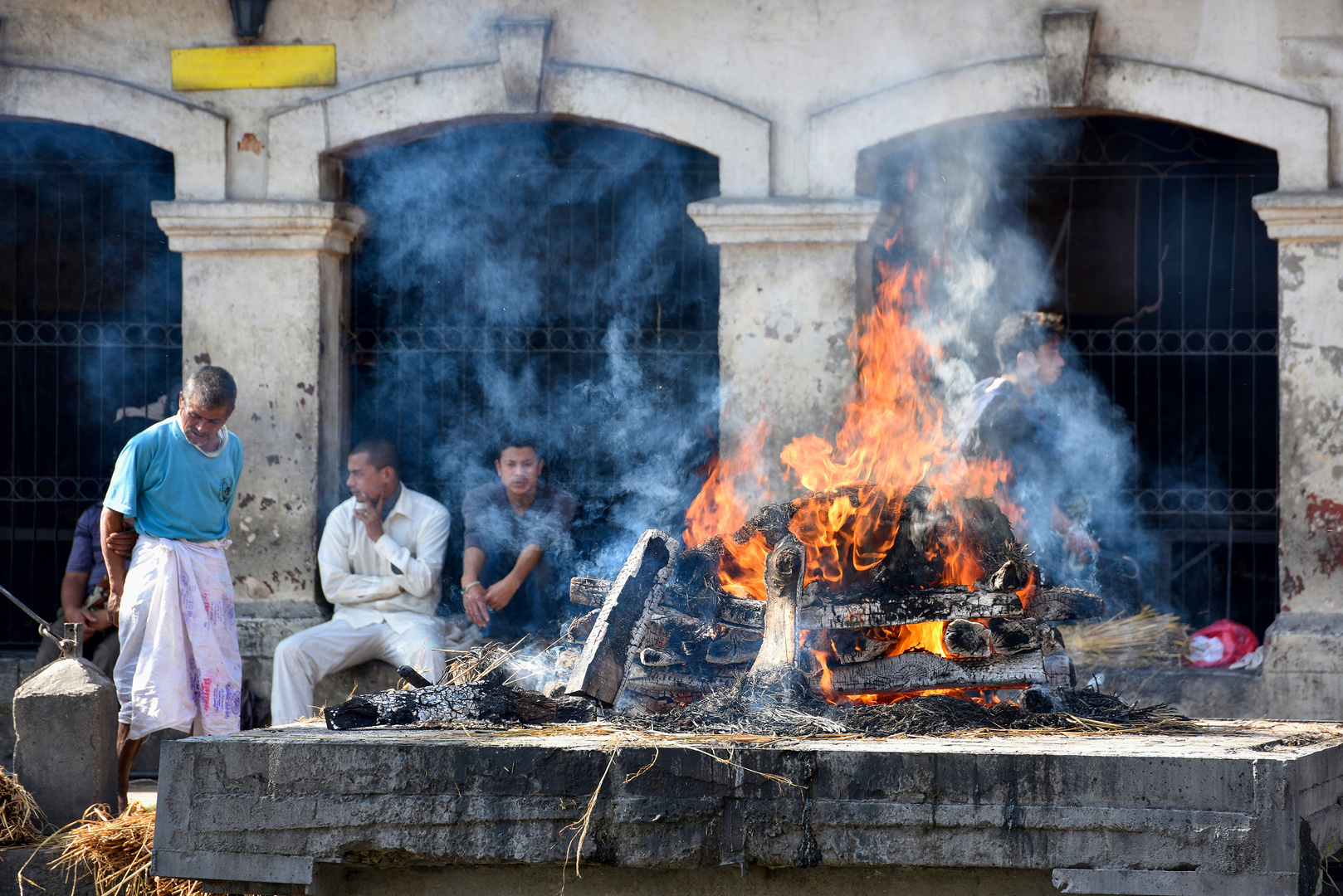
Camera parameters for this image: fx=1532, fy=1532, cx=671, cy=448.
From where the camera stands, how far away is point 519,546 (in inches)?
327

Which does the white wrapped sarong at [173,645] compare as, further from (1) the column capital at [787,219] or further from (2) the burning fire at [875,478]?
(1) the column capital at [787,219]

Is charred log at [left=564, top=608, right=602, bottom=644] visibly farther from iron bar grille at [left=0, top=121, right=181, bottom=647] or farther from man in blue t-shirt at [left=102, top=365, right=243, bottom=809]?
iron bar grille at [left=0, top=121, right=181, bottom=647]

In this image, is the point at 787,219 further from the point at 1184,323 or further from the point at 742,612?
the point at 742,612

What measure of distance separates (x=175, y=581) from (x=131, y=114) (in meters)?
3.33

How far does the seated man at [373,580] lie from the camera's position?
8.03m

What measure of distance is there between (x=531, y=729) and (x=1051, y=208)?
6505mm

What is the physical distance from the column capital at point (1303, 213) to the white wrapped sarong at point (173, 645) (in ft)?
18.0

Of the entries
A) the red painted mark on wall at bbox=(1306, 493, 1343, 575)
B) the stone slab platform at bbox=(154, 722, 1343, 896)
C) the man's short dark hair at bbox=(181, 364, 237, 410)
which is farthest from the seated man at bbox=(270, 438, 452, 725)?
the red painted mark on wall at bbox=(1306, 493, 1343, 575)

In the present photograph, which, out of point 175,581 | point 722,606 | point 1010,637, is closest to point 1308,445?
point 1010,637

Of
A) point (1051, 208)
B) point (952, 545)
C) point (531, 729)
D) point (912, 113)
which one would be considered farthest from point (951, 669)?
point (1051, 208)

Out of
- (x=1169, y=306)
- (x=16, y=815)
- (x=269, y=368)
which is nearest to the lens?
(x=16, y=815)

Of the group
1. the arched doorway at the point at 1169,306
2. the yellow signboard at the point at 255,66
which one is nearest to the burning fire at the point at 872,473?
the arched doorway at the point at 1169,306

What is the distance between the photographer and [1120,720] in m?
5.29

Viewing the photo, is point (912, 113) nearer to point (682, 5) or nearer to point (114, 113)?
point (682, 5)
